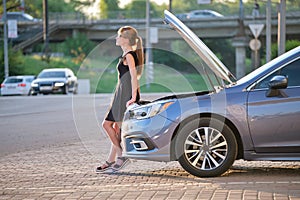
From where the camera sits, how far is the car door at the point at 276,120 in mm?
9008

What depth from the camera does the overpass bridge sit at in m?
71.9

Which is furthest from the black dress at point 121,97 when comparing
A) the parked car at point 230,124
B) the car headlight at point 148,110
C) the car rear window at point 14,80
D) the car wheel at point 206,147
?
the car rear window at point 14,80

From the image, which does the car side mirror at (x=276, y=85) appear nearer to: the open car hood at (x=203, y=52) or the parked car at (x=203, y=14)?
the open car hood at (x=203, y=52)

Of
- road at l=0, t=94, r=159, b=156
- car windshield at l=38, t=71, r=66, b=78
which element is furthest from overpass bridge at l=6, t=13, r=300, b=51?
road at l=0, t=94, r=159, b=156

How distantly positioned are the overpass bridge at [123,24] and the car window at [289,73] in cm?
6004

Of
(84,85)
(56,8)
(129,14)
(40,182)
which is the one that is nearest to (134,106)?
(40,182)

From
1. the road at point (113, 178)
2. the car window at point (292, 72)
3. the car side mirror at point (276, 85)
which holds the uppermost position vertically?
the car window at point (292, 72)

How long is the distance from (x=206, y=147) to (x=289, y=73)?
130 cm

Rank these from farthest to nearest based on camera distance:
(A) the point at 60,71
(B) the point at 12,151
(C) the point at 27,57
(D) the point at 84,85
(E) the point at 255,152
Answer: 1. (C) the point at 27,57
2. (D) the point at 84,85
3. (A) the point at 60,71
4. (B) the point at 12,151
5. (E) the point at 255,152

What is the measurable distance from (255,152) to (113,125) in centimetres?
209

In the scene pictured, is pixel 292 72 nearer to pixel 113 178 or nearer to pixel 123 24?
pixel 113 178

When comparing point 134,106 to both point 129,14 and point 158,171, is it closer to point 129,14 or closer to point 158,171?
point 158,171

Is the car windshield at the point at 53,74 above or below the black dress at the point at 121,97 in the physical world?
below

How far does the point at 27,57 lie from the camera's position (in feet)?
242
